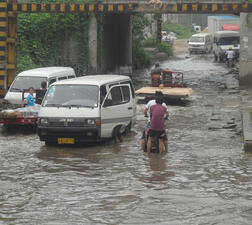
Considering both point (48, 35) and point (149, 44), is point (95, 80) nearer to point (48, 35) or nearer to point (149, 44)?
point (48, 35)

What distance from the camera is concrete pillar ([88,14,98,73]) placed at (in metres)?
33.0

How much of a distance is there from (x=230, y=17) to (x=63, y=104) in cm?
5040

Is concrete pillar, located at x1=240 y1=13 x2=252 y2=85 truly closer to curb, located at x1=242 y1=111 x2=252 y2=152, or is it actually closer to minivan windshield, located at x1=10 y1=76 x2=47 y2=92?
curb, located at x1=242 y1=111 x2=252 y2=152

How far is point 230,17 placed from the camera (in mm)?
64562

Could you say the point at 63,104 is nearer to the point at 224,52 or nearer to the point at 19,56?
the point at 19,56

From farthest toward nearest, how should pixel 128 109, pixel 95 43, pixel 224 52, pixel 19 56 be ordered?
pixel 224 52 → pixel 95 43 → pixel 19 56 → pixel 128 109

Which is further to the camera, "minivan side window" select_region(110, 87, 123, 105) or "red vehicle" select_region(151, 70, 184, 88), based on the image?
"red vehicle" select_region(151, 70, 184, 88)

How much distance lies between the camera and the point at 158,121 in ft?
50.0

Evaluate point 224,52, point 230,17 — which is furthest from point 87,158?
point 230,17

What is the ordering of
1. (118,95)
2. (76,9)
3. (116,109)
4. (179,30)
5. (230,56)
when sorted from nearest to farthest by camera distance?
(116,109)
(118,95)
(76,9)
(230,56)
(179,30)

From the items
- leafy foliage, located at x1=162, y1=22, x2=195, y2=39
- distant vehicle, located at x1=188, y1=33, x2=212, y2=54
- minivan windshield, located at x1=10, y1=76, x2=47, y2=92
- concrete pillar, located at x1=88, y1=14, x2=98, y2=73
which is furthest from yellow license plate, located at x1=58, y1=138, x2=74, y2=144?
leafy foliage, located at x1=162, y1=22, x2=195, y2=39

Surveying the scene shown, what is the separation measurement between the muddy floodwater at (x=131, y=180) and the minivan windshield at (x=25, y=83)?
3064 millimetres

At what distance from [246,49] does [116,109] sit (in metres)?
17.0

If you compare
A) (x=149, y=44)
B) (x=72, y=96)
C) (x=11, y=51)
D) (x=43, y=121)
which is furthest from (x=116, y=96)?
(x=149, y=44)
